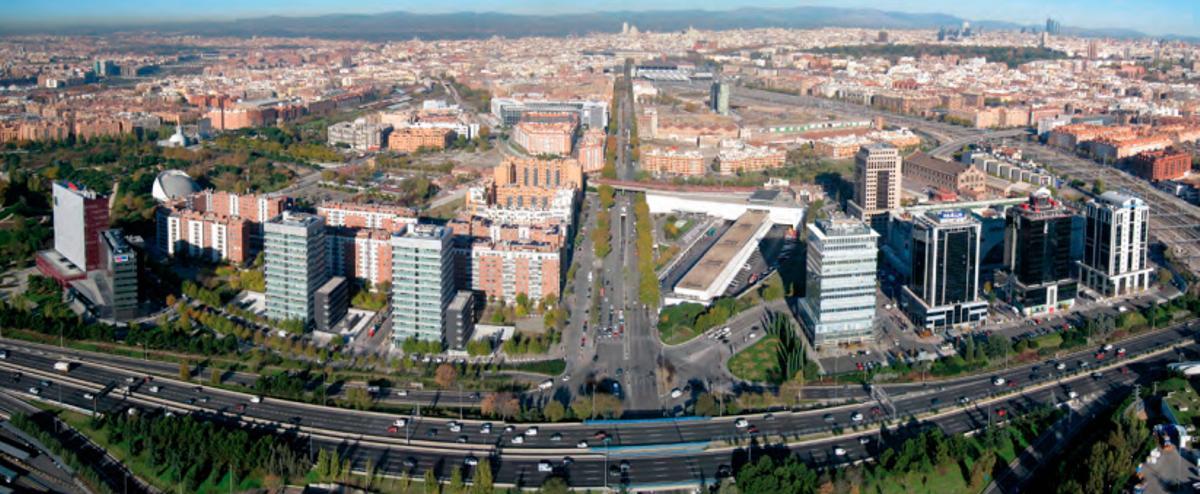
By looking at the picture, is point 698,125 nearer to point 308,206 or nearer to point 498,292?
point 308,206

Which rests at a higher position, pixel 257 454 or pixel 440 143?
pixel 440 143

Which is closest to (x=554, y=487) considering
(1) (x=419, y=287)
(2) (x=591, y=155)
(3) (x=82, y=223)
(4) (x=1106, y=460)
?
(1) (x=419, y=287)

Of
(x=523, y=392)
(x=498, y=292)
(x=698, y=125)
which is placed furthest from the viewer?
(x=698, y=125)

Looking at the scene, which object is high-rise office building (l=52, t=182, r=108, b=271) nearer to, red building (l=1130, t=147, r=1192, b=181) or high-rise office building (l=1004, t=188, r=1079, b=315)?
high-rise office building (l=1004, t=188, r=1079, b=315)

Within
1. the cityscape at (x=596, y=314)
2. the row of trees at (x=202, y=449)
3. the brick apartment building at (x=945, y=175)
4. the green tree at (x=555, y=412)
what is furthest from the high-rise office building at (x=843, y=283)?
the brick apartment building at (x=945, y=175)

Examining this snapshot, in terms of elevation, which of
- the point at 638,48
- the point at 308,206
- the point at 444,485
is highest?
the point at 638,48

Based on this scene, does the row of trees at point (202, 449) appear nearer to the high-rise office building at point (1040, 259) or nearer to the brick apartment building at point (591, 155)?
the high-rise office building at point (1040, 259)

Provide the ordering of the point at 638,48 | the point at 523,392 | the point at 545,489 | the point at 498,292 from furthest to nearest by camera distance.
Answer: the point at 638,48
the point at 498,292
the point at 523,392
the point at 545,489

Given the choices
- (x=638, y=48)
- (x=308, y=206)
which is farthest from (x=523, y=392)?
(x=638, y=48)
